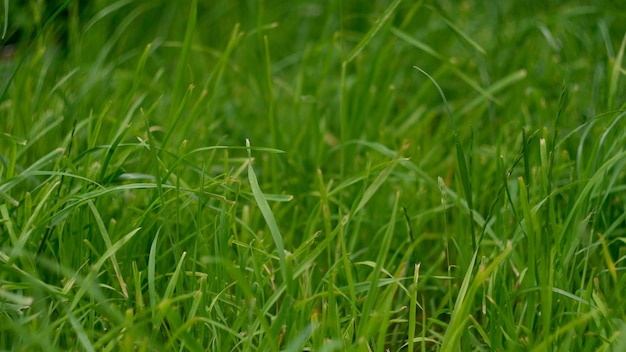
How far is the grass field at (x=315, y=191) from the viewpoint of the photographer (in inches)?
49.9

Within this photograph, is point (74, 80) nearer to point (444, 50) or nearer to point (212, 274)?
point (212, 274)

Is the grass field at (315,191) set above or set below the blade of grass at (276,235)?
below

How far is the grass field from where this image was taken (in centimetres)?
127

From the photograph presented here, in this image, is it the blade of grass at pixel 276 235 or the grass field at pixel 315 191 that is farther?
the grass field at pixel 315 191

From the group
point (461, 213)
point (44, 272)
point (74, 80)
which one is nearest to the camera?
point (44, 272)

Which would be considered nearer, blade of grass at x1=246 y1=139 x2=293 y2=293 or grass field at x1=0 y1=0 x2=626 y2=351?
blade of grass at x1=246 y1=139 x2=293 y2=293

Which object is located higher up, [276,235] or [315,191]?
[276,235]

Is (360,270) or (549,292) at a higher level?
(549,292)

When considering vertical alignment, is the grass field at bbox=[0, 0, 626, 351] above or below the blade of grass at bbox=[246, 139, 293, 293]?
below

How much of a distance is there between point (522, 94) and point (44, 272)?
Result: 1396 millimetres

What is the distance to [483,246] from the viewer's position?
5.55ft

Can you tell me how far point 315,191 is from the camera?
1.82 meters

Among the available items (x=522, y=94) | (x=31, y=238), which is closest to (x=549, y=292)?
(x=31, y=238)

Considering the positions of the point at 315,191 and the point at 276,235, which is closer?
the point at 276,235
